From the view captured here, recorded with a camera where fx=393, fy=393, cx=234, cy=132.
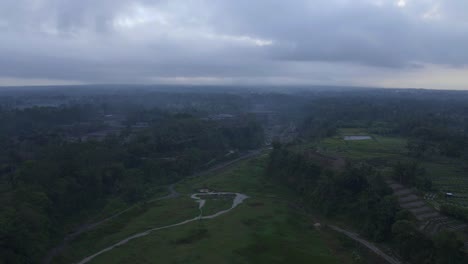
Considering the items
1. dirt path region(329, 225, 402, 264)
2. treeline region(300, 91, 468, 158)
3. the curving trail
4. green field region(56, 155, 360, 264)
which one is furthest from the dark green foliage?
treeline region(300, 91, 468, 158)

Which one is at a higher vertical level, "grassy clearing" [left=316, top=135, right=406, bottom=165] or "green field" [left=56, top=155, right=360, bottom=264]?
"grassy clearing" [left=316, top=135, right=406, bottom=165]

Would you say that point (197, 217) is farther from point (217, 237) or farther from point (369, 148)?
point (369, 148)

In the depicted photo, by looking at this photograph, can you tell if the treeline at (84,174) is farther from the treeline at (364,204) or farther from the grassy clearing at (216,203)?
the treeline at (364,204)

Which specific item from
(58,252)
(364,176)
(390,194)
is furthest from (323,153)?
(58,252)

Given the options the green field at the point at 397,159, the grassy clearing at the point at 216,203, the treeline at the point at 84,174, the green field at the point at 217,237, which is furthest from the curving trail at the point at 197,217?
the green field at the point at 397,159

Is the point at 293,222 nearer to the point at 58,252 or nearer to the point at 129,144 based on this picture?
the point at 58,252

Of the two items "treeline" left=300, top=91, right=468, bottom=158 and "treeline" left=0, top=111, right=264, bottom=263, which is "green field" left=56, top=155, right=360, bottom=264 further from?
"treeline" left=300, top=91, right=468, bottom=158

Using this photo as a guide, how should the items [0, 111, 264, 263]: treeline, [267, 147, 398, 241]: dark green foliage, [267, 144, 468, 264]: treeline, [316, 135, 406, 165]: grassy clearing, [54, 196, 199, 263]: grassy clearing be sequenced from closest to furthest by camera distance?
[267, 144, 468, 264]: treeline
[0, 111, 264, 263]: treeline
[54, 196, 199, 263]: grassy clearing
[267, 147, 398, 241]: dark green foliage
[316, 135, 406, 165]: grassy clearing

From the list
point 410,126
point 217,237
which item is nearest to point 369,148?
point 410,126
